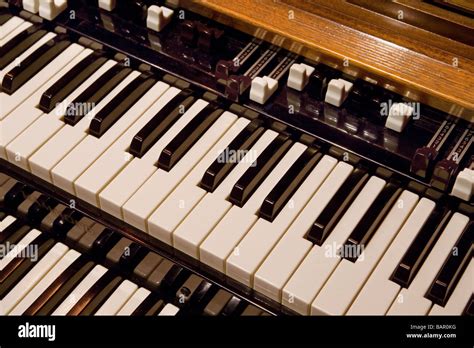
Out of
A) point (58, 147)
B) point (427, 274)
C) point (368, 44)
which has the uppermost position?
point (368, 44)

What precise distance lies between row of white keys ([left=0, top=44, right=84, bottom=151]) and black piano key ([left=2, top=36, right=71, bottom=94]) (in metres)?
0.02

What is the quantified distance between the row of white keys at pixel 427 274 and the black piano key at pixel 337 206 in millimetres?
345

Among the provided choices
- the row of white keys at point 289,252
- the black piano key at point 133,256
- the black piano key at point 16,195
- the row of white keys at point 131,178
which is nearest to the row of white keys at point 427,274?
the row of white keys at point 289,252

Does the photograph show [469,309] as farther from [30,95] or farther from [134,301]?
[30,95]

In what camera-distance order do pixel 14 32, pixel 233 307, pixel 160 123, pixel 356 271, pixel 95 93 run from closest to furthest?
pixel 356 271 → pixel 233 307 → pixel 160 123 → pixel 95 93 → pixel 14 32

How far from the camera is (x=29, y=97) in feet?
11.3

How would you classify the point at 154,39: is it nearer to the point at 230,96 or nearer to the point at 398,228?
the point at 230,96

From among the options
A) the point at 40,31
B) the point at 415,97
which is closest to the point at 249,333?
the point at 415,97

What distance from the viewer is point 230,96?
330cm

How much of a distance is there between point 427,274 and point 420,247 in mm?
103

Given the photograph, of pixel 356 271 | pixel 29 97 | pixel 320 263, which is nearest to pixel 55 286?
pixel 29 97

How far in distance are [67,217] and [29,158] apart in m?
0.28

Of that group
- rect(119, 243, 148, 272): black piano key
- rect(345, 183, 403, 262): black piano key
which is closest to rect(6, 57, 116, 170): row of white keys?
rect(119, 243, 148, 272): black piano key

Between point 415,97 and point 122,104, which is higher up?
point 415,97
